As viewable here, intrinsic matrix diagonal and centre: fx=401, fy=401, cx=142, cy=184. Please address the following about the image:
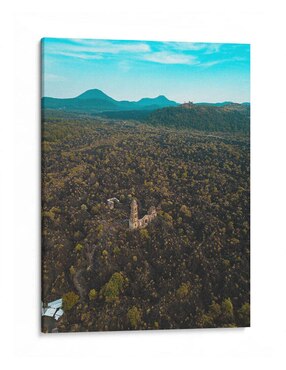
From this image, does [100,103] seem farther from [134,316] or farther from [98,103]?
[134,316]

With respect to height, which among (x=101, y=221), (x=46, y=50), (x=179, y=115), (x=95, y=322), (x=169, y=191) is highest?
(x=46, y=50)

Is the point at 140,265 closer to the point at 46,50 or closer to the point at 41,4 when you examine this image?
the point at 46,50

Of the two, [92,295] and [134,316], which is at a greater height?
[92,295]

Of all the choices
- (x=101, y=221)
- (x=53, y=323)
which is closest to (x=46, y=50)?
(x=101, y=221)

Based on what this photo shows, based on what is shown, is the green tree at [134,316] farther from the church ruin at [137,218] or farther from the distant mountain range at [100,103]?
the distant mountain range at [100,103]

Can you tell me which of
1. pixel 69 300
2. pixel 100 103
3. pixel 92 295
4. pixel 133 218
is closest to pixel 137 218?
pixel 133 218
